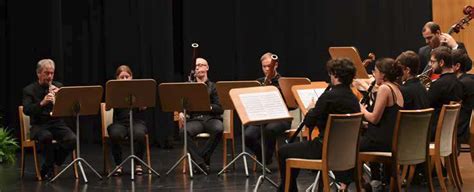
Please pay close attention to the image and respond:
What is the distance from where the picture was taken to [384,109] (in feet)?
21.7

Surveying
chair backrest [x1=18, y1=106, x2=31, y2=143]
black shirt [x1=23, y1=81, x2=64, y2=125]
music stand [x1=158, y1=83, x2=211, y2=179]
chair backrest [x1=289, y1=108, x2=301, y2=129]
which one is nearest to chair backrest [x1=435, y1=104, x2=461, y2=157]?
chair backrest [x1=289, y1=108, x2=301, y2=129]

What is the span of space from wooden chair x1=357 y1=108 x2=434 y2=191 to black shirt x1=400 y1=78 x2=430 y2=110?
46cm

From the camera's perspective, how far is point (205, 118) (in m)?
8.93

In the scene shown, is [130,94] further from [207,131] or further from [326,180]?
[326,180]

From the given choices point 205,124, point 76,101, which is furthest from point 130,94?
point 205,124

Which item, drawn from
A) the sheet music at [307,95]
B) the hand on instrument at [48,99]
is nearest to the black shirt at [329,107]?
the sheet music at [307,95]

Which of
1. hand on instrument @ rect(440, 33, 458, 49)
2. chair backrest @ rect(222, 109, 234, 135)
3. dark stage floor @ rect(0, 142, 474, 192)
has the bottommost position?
dark stage floor @ rect(0, 142, 474, 192)

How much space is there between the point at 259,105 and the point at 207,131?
2.29 m

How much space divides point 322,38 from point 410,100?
224 inches

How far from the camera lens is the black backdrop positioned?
10.9 metres

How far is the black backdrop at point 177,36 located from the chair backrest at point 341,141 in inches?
216

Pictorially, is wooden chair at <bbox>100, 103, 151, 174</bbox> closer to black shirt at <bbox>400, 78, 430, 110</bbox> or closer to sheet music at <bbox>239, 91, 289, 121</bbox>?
sheet music at <bbox>239, 91, 289, 121</bbox>

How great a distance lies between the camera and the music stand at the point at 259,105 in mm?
6480

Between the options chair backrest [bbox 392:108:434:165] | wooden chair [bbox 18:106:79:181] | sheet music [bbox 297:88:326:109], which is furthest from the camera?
wooden chair [bbox 18:106:79:181]
